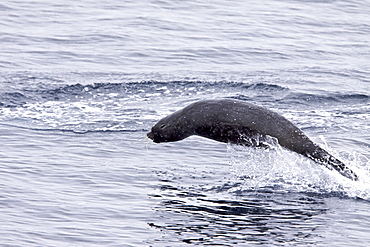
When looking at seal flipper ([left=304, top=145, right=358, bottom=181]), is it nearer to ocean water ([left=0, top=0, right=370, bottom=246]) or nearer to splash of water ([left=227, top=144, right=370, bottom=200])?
ocean water ([left=0, top=0, right=370, bottom=246])

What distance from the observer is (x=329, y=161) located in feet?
43.1

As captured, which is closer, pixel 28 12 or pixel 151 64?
pixel 151 64

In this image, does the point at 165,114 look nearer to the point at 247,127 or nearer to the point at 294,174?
the point at 294,174

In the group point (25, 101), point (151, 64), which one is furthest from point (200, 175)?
point (151, 64)

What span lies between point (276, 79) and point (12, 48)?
8.91m

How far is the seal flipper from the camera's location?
13.1 m

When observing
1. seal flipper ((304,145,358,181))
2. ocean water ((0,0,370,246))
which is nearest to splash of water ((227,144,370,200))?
ocean water ((0,0,370,246))

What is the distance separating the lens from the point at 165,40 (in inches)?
1156

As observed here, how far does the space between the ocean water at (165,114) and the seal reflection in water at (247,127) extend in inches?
33.9

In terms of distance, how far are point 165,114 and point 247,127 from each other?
7.08 meters

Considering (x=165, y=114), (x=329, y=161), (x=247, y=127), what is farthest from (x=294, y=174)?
(x=165, y=114)

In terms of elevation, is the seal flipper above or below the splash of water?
above

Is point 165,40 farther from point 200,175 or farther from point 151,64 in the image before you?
point 200,175

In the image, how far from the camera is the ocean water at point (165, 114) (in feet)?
41.7
